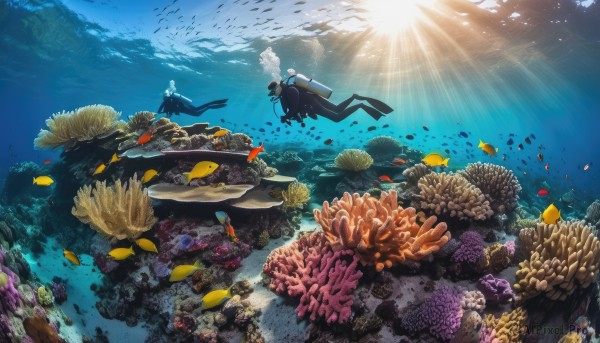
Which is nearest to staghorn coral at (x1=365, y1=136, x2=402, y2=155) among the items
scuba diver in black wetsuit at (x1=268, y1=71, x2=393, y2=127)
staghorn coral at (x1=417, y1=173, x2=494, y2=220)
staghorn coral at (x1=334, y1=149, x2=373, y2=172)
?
staghorn coral at (x1=334, y1=149, x2=373, y2=172)

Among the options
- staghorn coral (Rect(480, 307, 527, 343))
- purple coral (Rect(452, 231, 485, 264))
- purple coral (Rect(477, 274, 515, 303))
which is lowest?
staghorn coral (Rect(480, 307, 527, 343))

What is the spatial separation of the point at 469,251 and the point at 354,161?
5.09 m

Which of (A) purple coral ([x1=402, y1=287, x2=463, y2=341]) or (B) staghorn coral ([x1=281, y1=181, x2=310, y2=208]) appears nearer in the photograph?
(A) purple coral ([x1=402, y1=287, x2=463, y2=341])

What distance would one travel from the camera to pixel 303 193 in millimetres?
7215

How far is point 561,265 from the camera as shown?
11.9 ft

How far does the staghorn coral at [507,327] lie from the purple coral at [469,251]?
72cm

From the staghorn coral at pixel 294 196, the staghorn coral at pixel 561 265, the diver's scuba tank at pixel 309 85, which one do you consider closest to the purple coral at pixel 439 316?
the staghorn coral at pixel 561 265

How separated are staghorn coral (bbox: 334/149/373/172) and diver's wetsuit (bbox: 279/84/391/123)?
56.4 inches

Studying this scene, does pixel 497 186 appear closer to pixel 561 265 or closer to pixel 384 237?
pixel 561 265

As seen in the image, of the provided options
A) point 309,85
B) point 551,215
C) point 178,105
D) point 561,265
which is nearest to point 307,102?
point 309,85

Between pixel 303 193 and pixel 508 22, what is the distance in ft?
67.9

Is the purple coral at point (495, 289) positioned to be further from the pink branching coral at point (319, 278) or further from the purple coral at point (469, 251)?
the pink branching coral at point (319, 278)

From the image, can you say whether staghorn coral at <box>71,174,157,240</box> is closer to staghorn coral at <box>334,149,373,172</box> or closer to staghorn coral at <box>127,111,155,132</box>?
staghorn coral at <box>127,111,155,132</box>

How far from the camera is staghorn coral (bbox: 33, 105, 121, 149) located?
7.19 metres
